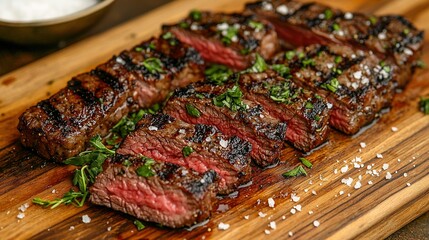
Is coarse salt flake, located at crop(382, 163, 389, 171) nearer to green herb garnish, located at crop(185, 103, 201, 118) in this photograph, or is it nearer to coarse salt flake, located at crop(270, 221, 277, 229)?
coarse salt flake, located at crop(270, 221, 277, 229)

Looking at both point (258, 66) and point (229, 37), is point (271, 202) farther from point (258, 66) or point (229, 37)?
point (229, 37)

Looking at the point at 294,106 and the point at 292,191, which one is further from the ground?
the point at 294,106

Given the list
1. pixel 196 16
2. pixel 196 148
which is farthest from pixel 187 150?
pixel 196 16

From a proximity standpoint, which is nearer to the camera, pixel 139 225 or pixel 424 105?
pixel 139 225

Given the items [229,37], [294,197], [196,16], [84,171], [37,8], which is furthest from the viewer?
[37,8]

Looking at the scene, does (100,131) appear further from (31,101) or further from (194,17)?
(194,17)
